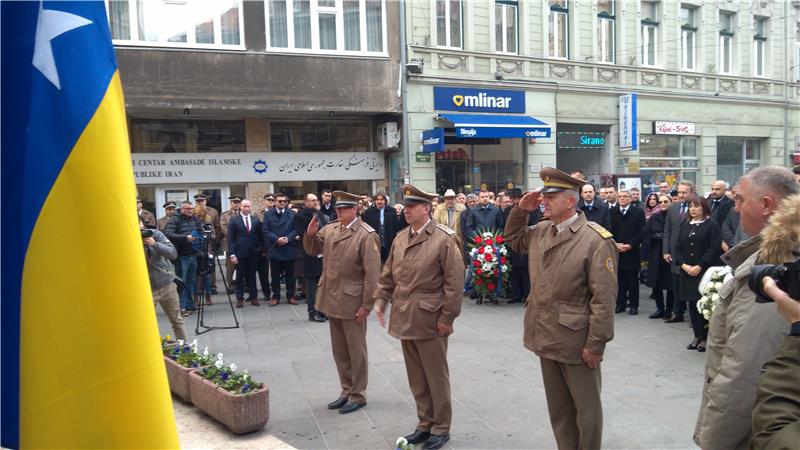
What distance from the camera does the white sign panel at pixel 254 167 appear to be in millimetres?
15391

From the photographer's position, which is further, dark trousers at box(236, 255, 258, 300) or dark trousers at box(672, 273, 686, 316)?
dark trousers at box(236, 255, 258, 300)

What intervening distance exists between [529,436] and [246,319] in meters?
6.37

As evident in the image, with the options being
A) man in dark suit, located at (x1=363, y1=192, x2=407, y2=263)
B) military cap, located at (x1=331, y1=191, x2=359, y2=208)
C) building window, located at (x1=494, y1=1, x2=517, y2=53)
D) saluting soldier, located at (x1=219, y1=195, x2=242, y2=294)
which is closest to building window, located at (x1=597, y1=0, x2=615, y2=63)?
building window, located at (x1=494, y1=1, x2=517, y2=53)

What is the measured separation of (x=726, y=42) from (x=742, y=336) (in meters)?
24.4

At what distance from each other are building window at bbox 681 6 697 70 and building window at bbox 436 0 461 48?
9196 millimetres

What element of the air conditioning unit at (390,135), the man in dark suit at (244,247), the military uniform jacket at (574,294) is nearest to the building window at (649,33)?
the air conditioning unit at (390,135)

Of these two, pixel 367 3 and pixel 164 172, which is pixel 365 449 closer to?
pixel 164 172

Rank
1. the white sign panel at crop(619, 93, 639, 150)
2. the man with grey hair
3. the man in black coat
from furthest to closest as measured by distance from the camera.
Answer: the white sign panel at crop(619, 93, 639, 150) → the man in black coat → the man with grey hair

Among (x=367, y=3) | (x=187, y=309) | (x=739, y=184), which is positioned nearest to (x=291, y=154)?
(x=367, y=3)

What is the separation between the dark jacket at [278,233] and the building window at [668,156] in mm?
14049

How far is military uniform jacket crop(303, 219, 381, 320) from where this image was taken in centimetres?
564

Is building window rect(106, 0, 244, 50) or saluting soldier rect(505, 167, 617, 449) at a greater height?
building window rect(106, 0, 244, 50)

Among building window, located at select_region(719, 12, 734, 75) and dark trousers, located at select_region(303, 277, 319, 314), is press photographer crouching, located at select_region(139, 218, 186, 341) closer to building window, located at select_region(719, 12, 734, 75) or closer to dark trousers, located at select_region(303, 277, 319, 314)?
dark trousers, located at select_region(303, 277, 319, 314)

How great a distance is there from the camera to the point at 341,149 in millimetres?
17516
